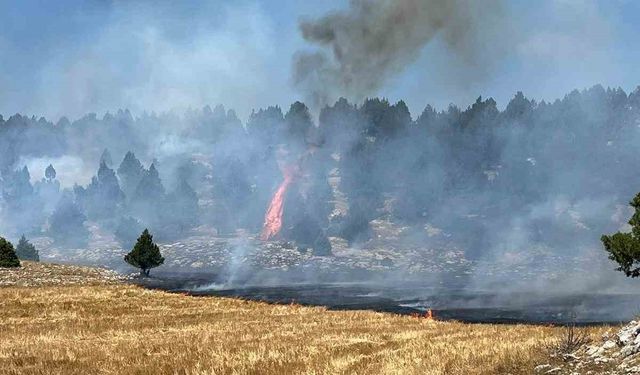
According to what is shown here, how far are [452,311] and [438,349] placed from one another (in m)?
53.0

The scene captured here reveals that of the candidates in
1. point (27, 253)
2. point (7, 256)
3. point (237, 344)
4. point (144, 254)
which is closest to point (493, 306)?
point (237, 344)

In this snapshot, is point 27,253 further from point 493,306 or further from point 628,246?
point 628,246

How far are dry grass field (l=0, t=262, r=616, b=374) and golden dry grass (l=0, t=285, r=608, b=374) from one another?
4 centimetres

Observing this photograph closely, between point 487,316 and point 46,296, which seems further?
point 487,316

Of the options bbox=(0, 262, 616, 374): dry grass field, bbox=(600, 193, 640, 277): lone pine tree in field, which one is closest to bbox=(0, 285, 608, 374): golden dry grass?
bbox=(0, 262, 616, 374): dry grass field

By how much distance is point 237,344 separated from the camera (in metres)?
26.2

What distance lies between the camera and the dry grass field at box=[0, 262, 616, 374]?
1908 centimetres

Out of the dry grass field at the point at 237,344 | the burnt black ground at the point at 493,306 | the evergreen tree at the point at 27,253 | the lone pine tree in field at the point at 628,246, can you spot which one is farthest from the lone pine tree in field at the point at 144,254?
the lone pine tree in field at the point at 628,246

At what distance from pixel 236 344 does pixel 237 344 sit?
5 centimetres

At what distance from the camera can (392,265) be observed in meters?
186

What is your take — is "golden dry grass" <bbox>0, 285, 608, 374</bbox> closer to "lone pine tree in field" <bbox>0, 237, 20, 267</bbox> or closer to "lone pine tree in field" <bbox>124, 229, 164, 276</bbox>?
"lone pine tree in field" <bbox>0, 237, 20, 267</bbox>

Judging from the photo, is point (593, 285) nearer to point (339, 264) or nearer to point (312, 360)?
point (339, 264)

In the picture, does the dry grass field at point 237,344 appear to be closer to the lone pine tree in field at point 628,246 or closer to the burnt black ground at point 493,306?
the lone pine tree in field at point 628,246

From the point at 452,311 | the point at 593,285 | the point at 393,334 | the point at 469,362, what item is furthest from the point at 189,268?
the point at 469,362
